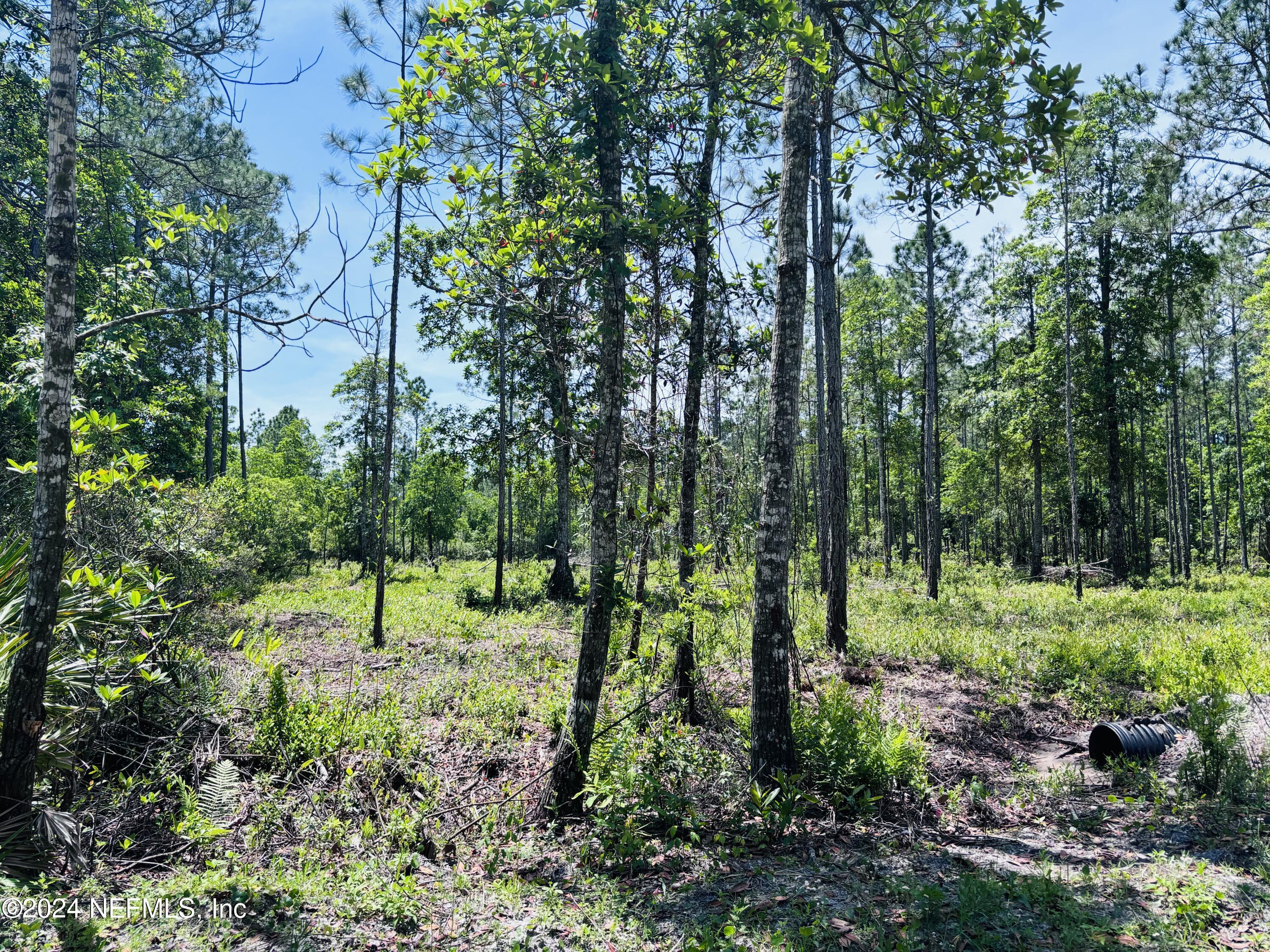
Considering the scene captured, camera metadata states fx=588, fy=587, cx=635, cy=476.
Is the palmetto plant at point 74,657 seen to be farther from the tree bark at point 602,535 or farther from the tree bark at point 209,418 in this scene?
the tree bark at point 209,418

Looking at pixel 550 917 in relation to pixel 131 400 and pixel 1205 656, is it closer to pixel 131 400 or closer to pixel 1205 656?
pixel 1205 656

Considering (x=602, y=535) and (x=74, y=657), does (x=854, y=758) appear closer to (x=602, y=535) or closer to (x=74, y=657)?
(x=602, y=535)

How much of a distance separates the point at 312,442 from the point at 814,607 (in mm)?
42756

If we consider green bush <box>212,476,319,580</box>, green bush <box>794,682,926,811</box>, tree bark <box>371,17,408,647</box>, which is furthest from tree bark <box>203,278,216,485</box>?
green bush <box>794,682,926,811</box>

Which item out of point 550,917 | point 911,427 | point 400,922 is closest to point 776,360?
point 550,917

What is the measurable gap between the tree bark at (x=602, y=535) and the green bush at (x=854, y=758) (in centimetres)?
204

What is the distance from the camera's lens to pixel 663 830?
4.95 m

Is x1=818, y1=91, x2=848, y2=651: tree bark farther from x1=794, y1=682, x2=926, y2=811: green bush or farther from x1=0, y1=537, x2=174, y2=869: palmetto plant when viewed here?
x1=0, y1=537, x2=174, y2=869: palmetto plant

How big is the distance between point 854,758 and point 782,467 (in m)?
2.87

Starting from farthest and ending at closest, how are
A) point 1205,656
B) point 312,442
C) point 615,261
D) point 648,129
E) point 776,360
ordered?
point 312,442 → point 1205,656 → point 648,129 → point 776,360 → point 615,261

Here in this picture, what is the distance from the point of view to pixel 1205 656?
9.14 metres

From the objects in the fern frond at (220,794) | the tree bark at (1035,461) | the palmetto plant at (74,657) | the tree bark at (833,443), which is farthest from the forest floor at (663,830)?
the tree bark at (1035,461)

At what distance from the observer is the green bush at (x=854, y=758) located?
5.40 meters

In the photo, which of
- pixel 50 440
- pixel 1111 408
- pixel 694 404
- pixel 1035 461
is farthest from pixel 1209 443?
pixel 50 440
